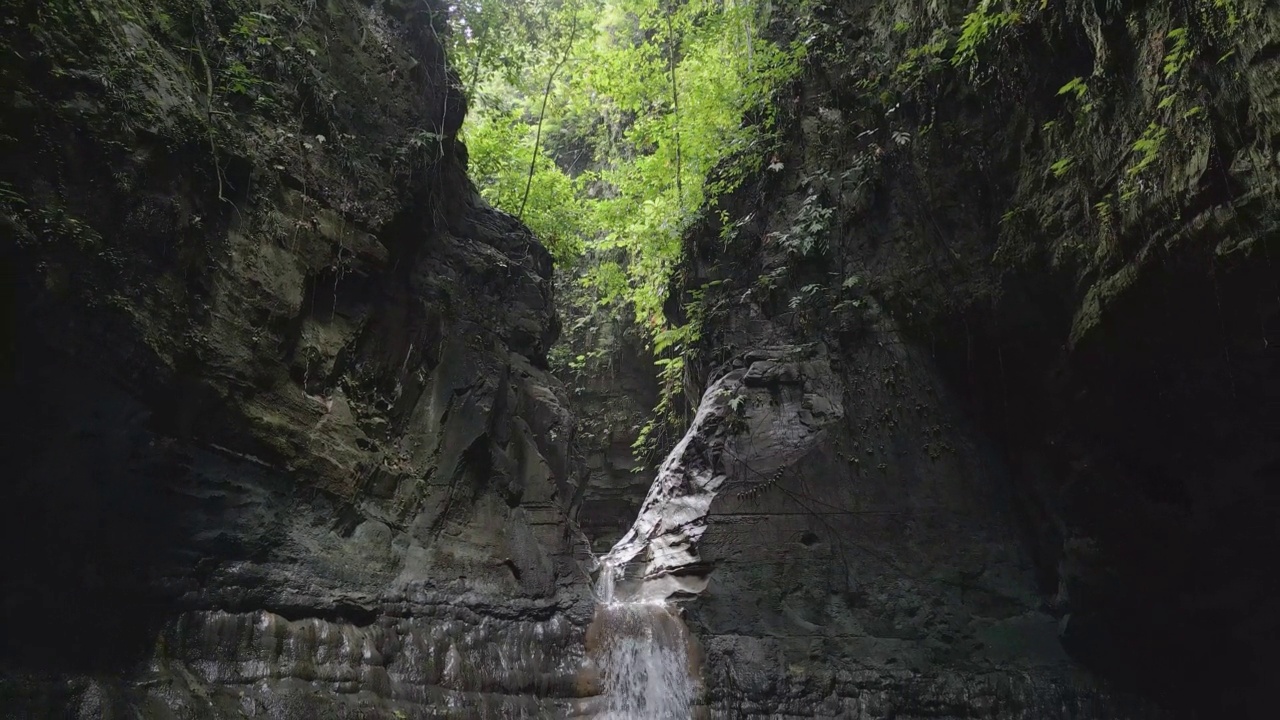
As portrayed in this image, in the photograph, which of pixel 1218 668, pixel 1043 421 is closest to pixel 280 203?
pixel 1043 421

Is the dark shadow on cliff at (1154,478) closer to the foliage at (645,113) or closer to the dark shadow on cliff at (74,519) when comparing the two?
the foliage at (645,113)

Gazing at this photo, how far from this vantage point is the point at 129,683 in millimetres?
5570

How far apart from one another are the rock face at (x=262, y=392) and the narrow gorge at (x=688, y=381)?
4 centimetres

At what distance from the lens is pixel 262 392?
7.09m

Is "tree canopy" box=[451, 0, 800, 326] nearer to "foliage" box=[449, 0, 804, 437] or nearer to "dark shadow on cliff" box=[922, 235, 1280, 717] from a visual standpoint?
"foliage" box=[449, 0, 804, 437]

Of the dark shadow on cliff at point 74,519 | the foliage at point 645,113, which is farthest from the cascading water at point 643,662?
the dark shadow on cliff at point 74,519

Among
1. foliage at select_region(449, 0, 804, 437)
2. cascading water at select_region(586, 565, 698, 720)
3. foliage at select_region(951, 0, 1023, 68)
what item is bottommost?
cascading water at select_region(586, 565, 698, 720)

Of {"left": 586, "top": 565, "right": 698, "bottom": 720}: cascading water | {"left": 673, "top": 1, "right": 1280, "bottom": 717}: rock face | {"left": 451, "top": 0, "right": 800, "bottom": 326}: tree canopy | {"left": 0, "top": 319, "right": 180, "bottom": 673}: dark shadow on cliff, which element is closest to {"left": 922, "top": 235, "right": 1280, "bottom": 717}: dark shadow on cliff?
{"left": 673, "top": 1, "right": 1280, "bottom": 717}: rock face

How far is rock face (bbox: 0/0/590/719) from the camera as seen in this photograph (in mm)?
5398

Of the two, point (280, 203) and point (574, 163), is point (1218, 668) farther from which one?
point (574, 163)

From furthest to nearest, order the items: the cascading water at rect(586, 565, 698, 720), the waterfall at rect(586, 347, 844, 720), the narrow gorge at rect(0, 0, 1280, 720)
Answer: the waterfall at rect(586, 347, 844, 720) < the cascading water at rect(586, 565, 698, 720) < the narrow gorge at rect(0, 0, 1280, 720)

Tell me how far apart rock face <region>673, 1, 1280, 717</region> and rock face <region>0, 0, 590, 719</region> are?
3.50 metres

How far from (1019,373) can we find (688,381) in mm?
6064

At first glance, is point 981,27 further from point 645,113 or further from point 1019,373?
point 645,113
